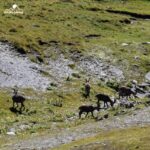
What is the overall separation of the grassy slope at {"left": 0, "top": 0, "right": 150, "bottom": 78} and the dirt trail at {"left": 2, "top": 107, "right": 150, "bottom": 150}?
2348 cm

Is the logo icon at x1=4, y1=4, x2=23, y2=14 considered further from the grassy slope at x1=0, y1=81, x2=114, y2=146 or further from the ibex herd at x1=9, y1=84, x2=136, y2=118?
the ibex herd at x1=9, y1=84, x2=136, y2=118

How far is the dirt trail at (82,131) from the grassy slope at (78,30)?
23483mm

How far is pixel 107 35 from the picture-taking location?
10531 cm

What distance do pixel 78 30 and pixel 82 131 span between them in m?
49.7

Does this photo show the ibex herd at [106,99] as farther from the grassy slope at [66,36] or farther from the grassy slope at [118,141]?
the grassy slope at [118,141]

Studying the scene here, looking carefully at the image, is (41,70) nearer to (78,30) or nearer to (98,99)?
(98,99)

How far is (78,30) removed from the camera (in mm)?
105562

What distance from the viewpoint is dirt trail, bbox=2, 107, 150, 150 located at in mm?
51594

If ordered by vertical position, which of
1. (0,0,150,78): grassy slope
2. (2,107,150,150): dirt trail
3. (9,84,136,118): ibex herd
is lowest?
(2,107,150,150): dirt trail

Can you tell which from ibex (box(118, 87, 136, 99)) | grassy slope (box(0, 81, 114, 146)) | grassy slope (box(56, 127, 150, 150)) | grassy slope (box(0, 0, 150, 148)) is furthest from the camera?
ibex (box(118, 87, 136, 99))

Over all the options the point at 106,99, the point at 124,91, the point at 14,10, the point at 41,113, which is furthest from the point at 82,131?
the point at 14,10

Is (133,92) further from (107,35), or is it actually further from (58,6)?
(58,6)

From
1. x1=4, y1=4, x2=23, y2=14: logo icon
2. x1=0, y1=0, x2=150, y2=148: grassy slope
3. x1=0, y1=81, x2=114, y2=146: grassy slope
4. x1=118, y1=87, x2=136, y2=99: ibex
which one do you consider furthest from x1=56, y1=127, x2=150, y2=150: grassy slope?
x1=4, y1=4, x2=23, y2=14: logo icon

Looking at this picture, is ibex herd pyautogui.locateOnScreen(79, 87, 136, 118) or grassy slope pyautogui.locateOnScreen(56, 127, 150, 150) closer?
grassy slope pyautogui.locateOnScreen(56, 127, 150, 150)
